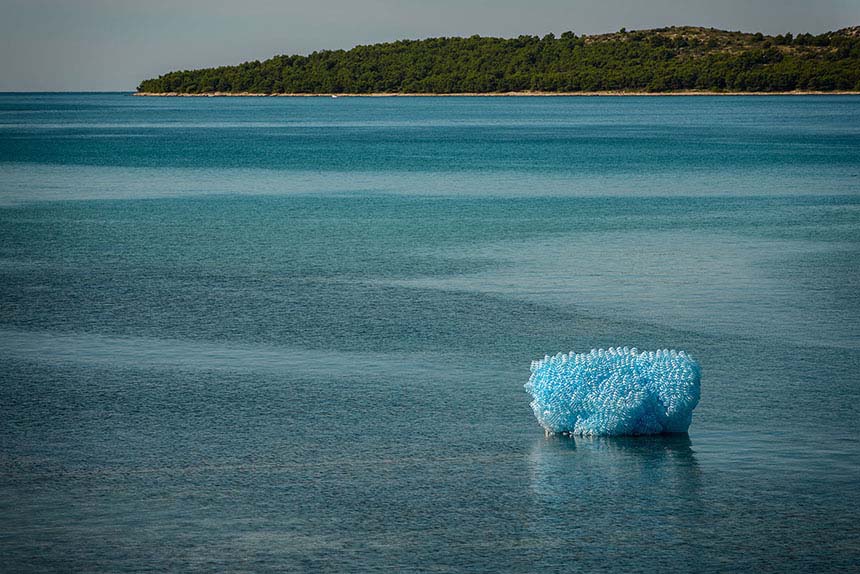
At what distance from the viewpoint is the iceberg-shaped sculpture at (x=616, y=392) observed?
46.8 feet

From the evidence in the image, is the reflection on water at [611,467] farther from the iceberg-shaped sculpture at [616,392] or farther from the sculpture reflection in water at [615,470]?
the iceberg-shaped sculpture at [616,392]

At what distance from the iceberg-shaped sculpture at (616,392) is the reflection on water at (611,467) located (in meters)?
0.16

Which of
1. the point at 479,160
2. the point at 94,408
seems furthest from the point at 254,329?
the point at 479,160

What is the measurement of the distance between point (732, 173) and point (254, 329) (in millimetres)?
44941

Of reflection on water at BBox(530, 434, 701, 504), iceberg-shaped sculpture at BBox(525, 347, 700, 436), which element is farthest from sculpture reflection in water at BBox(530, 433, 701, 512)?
iceberg-shaped sculpture at BBox(525, 347, 700, 436)

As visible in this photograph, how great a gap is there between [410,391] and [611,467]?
3791 millimetres

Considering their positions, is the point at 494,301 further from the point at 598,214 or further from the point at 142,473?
the point at 598,214

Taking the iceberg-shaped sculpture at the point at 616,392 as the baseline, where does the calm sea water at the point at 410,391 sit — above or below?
below

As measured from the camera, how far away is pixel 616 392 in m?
14.2

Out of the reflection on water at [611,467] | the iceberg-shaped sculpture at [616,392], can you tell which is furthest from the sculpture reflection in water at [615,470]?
the iceberg-shaped sculpture at [616,392]

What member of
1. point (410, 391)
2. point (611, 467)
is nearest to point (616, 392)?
point (611, 467)

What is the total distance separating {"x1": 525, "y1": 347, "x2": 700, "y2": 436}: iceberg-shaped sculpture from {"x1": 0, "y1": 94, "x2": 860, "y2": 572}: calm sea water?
233mm

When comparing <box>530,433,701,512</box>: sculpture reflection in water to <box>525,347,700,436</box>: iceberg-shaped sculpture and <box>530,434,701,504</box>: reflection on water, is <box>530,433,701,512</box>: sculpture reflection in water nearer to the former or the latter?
<box>530,434,701,504</box>: reflection on water

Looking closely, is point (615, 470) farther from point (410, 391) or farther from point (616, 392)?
point (410, 391)
